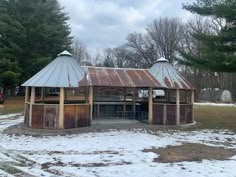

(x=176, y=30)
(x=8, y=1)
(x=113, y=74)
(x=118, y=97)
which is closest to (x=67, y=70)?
(x=113, y=74)

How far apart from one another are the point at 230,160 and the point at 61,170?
4392 mm

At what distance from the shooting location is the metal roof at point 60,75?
14015 millimetres

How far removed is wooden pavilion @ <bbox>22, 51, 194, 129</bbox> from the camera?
13.7 metres

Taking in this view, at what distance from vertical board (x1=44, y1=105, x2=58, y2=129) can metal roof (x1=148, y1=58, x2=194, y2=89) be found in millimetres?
5787

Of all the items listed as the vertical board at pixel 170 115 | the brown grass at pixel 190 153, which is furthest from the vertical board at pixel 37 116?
the vertical board at pixel 170 115

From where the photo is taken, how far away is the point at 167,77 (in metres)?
17.1

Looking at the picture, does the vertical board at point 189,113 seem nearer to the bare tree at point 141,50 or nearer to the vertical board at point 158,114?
the vertical board at point 158,114

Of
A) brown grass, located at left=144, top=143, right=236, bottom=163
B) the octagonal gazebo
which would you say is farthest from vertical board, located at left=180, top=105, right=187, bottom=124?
brown grass, located at left=144, top=143, right=236, bottom=163

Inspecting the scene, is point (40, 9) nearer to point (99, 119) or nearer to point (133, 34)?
point (99, 119)

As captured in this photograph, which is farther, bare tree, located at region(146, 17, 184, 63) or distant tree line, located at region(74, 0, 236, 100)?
bare tree, located at region(146, 17, 184, 63)

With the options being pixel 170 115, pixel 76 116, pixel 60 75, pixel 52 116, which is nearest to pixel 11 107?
pixel 60 75

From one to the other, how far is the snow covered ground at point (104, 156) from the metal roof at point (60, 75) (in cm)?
273

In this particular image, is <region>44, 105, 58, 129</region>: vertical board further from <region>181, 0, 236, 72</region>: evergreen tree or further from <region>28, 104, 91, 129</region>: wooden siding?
<region>181, 0, 236, 72</region>: evergreen tree

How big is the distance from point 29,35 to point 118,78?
1755 centimetres
